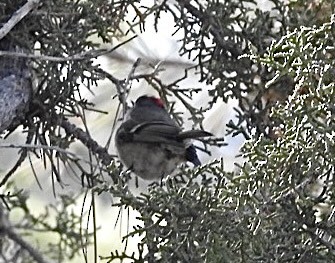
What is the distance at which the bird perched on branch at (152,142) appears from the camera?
232 cm

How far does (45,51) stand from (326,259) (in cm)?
79

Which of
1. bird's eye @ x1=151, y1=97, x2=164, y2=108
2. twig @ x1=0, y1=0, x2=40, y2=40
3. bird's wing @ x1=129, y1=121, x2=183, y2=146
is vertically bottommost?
twig @ x1=0, y1=0, x2=40, y2=40

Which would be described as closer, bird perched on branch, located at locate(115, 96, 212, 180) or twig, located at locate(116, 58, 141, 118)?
twig, located at locate(116, 58, 141, 118)

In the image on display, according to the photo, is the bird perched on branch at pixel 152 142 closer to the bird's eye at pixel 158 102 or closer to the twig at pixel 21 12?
the bird's eye at pixel 158 102

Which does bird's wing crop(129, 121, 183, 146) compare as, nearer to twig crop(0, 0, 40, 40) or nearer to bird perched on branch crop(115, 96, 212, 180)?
bird perched on branch crop(115, 96, 212, 180)

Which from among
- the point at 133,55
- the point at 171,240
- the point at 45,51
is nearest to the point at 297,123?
the point at 171,240

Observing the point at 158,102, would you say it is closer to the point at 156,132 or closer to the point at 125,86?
the point at 156,132

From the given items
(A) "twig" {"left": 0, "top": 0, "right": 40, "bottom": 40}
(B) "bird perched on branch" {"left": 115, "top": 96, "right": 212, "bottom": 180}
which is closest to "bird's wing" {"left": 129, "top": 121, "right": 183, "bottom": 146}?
(B) "bird perched on branch" {"left": 115, "top": 96, "right": 212, "bottom": 180}

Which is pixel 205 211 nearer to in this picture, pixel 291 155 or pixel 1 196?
pixel 291 155

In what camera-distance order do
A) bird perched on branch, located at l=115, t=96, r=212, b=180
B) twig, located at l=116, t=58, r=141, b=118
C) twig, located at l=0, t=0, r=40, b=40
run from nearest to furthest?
twig, located at l=0, t=0, r=40, b=40 → twig, located at l=116, t=58, r=141, b=118 → bird perched on branch, located at l=115, t=96, r=212, b=180

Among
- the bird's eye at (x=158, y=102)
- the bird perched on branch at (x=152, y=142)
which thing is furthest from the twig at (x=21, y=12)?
the bird's eye at (x=158, y=102)

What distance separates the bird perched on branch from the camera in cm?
232

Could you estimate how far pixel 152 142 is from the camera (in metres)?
2.43

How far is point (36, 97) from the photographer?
194cm
